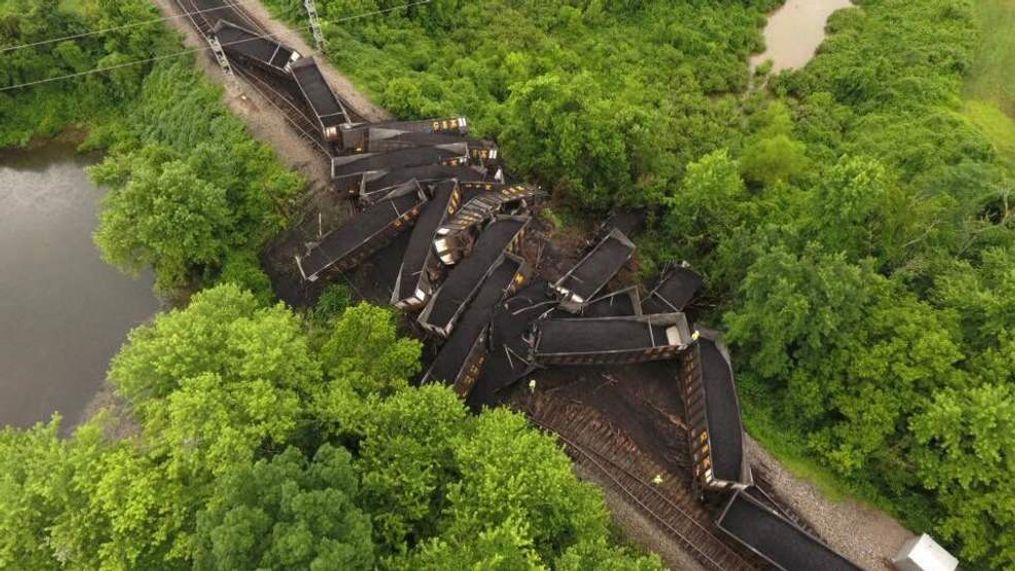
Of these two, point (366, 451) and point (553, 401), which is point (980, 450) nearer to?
point (553, 401)

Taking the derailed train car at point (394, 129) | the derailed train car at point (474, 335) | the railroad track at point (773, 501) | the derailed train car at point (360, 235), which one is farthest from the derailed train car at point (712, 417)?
the derailed train car at point (394, 129)

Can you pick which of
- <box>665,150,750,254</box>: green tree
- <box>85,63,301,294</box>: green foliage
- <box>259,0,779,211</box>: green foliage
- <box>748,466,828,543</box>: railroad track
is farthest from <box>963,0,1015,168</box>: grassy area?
<box>85,63,301,294</box>: green foliage

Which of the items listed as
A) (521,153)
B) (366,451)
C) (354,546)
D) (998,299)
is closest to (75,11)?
(521,153)

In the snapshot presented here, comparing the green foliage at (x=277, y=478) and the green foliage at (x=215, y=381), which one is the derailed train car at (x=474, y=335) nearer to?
the green foliage at (x=277, y=478)

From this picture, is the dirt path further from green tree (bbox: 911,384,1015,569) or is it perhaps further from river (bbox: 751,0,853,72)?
river (bbox: 751,0,853,72)

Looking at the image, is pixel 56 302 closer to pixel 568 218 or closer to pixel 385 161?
pixel 385 161

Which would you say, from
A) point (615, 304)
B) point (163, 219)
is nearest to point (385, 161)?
point (163, 219)
